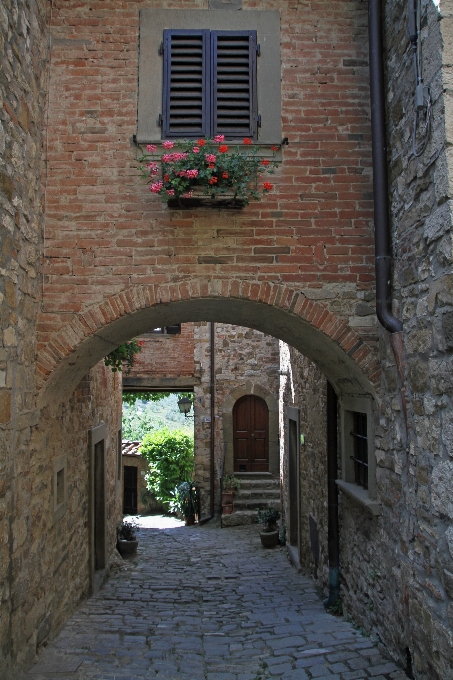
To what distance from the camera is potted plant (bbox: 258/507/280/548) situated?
926cm

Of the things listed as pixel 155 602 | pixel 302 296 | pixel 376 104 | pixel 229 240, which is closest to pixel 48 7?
pixel 229 240

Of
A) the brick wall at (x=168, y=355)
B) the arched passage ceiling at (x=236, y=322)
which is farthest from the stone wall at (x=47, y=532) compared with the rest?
the brick wall at (x=168, y=355)

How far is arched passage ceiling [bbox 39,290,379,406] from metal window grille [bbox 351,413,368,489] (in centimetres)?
31

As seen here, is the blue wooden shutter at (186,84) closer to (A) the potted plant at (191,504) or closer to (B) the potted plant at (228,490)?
(B) the potted plant at (228,490)

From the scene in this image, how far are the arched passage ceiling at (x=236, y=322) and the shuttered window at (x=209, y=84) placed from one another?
4.58 feet

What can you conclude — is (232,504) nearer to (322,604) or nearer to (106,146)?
(322,604)

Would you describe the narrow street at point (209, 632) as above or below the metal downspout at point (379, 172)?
below

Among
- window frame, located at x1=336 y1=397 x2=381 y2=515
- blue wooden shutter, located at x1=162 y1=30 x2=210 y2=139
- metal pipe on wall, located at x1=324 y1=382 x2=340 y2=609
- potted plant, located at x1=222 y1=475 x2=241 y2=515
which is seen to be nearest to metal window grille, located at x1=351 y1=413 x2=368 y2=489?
window frame, located at x1=336 y1=397 x2=381 y2=515

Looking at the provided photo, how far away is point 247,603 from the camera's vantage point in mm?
6152

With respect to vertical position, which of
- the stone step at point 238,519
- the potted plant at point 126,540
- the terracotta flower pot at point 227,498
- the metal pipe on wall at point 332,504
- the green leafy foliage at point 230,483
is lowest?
the stone step at point 238,519

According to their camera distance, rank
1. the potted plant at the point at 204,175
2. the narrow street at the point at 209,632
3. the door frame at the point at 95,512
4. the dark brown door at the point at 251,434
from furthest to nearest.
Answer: the dark brown door at the point at 251,434, the door frame at the point at 95,512, the potted plant at the point at 204,175, the narrow street at the point at 209,632

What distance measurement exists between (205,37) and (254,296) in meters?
2.21

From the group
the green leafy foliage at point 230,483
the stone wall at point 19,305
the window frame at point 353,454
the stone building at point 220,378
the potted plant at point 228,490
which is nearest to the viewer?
the stone wall at point 19,305

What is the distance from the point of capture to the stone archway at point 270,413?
12.9m
